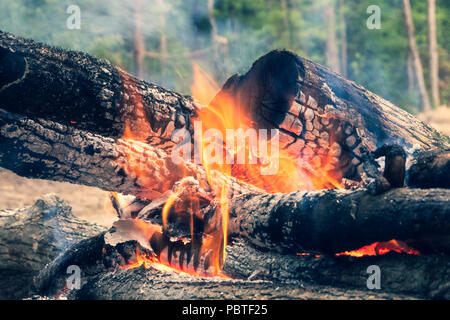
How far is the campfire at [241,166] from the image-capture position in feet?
5.54

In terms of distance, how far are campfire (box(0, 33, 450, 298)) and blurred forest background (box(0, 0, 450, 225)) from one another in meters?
1.07

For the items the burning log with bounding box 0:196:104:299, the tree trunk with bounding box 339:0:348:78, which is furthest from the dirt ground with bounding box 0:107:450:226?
the tree trunk with bounding box 339:0:348:78

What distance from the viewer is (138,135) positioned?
2.57 metres

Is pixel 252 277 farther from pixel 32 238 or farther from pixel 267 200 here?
pixel 32 238

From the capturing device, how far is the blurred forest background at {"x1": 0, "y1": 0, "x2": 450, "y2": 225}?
21.5ft

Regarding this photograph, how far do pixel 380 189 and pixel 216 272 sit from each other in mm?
1421

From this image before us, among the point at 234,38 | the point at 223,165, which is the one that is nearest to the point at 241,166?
the point at 223,165

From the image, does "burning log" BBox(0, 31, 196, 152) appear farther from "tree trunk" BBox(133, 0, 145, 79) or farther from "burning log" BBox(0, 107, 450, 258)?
"tree trunk" BBox(133, 0, 145, 79)

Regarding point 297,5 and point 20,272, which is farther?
point 297,5

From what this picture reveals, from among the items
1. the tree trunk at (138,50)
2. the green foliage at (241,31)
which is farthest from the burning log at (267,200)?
the tree trunk at (138,50)

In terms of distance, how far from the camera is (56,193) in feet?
20.1
